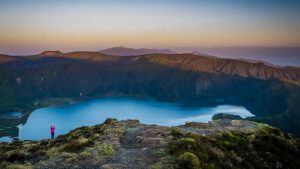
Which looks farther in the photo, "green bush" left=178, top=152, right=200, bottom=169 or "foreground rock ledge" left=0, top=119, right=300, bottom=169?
"foreground rock ledge" left=0, top=119, right=300, bottom=169

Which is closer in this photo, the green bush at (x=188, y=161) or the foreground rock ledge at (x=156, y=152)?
the green bush at (x=188, y=161)

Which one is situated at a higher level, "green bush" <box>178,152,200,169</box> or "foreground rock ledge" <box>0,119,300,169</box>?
"green bush" <box>178,152,200,169</box>

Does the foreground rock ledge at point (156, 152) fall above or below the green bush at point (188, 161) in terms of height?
below

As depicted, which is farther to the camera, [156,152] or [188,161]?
[156,152]

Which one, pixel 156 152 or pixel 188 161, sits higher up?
pixel 188 161

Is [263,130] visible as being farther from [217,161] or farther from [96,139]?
[96,139]

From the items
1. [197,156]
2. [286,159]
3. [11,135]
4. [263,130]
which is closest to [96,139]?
[197,156]
